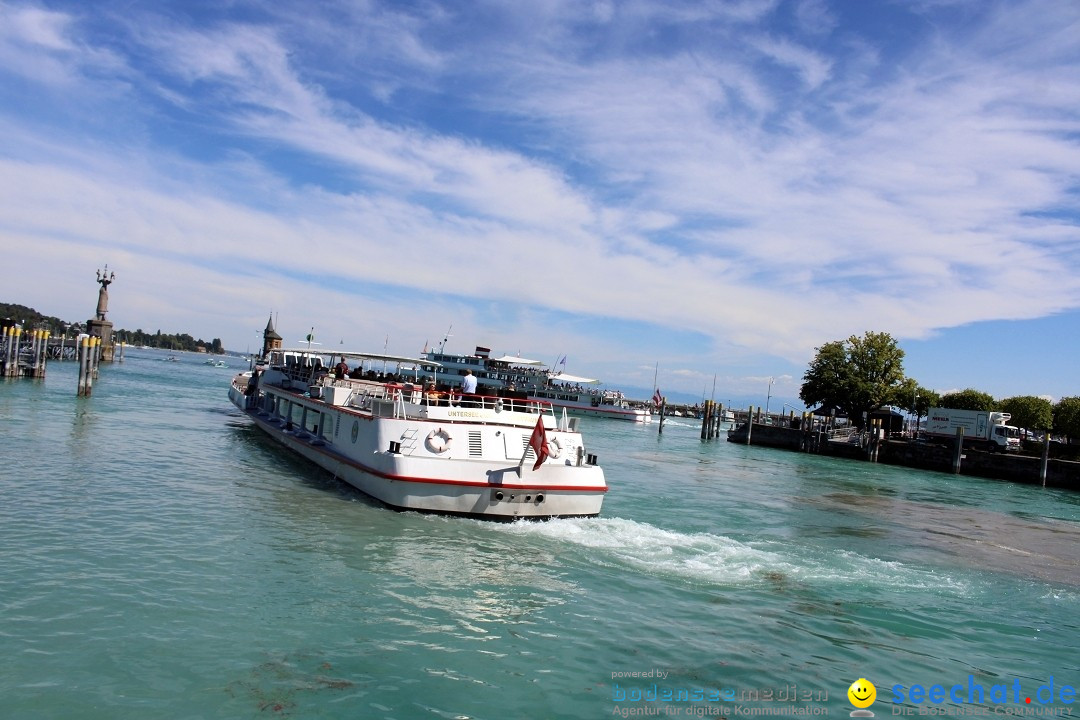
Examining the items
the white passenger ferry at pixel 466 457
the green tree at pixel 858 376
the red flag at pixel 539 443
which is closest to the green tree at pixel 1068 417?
the green tree at pixel 858 376

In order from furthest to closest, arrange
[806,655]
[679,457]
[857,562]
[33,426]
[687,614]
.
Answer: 1. [679,457]
2. [33,426]
3. [857,562]
4. [687,614]
5. [806,655]

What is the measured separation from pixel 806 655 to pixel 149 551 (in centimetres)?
1152

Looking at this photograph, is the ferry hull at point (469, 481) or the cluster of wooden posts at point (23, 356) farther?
the cluster of wooden posts at point (23, 356)

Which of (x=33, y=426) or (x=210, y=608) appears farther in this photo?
(x=33, y=426)

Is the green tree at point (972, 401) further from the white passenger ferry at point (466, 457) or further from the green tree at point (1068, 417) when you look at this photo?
the white passenger ferry at point (466, 457)

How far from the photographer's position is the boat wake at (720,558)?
607 inches

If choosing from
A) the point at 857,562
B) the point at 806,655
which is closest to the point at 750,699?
the point at 806,655

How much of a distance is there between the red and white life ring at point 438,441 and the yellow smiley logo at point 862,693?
35.5ft

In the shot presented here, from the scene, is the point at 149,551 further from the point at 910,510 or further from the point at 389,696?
the point at 910,510

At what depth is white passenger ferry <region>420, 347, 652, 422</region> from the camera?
97.4 m

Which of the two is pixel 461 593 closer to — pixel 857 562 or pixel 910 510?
pixel 857 562

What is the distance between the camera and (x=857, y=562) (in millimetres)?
18078

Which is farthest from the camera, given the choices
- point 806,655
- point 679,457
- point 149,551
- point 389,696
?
point 679,457

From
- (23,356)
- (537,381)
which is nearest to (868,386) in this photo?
(537,381)
